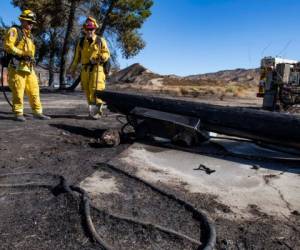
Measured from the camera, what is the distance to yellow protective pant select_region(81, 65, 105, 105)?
7.32 meters

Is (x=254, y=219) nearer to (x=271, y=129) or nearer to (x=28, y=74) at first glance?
(x=271, y=129)

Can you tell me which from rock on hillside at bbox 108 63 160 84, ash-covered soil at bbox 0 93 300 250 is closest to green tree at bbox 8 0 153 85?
rock on hillside at bbox 108 63 160 84

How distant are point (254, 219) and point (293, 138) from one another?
2.00 meters

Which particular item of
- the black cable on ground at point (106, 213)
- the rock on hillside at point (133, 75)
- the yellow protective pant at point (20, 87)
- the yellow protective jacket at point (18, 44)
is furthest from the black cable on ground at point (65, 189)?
the rock on hillside at point (133, 75)

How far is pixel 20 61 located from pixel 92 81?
4.22ft

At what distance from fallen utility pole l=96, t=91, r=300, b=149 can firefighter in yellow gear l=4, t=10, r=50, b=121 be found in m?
2.38

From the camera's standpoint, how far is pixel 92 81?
736cm

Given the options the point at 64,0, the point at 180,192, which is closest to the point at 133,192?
the point at 180,192

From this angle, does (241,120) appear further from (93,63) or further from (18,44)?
(18,44)

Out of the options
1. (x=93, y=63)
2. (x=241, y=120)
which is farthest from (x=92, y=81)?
(x=241, y=120)

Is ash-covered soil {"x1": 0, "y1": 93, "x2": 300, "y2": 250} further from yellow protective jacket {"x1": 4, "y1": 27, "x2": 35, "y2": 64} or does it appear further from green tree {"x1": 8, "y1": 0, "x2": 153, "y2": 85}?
green tree {"x1": 8, "y1": 0, "x2": 153, "y2": 85}

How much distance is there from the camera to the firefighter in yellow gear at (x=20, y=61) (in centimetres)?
677

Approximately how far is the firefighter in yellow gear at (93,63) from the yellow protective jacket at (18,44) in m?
0.99

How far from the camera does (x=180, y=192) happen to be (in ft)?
11.0
